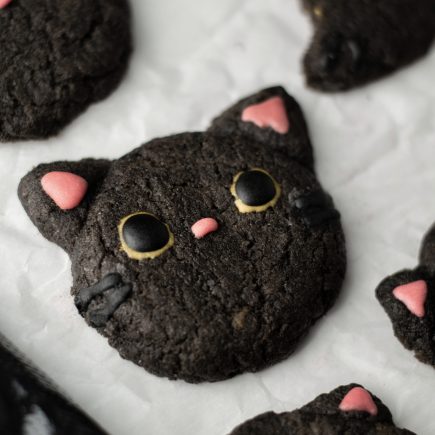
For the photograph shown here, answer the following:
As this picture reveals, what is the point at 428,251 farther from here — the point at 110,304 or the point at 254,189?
the point at 110,304

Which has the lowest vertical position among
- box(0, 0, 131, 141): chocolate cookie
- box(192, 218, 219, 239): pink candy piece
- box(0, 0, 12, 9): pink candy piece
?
box(192, 218, 219, 239): pink candy piece

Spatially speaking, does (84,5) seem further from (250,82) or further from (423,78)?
(423,78)

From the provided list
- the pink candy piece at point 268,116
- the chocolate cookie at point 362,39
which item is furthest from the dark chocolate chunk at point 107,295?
the chocolate cookie at point 362,39

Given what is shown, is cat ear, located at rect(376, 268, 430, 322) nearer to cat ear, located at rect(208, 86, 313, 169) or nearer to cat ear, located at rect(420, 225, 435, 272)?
cat ear, located at rect(420, 225, 435, 272)

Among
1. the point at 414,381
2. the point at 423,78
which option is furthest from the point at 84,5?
the point at 414,381

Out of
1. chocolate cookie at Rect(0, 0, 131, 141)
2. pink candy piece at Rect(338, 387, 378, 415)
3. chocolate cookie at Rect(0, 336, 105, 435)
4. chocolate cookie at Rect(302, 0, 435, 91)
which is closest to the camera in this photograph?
chocolate cookie at Rect(0, 336, 105, 435)

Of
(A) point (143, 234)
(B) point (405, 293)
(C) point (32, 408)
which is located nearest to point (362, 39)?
(B) point (405, 293)

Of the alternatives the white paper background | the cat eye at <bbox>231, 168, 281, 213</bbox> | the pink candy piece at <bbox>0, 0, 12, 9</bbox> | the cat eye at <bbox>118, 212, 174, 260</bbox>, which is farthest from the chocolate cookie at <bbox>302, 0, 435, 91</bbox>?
the pink candy piece at <bbox>0, 0, 12, 9</bbox>

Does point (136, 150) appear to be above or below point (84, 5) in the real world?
below
